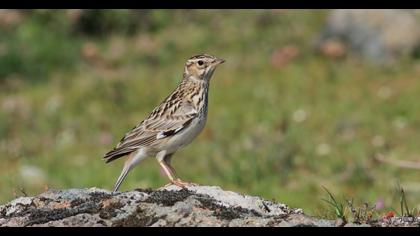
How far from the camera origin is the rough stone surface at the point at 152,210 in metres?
5.06

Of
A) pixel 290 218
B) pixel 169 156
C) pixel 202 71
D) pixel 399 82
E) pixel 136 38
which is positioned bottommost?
pixel 290 218

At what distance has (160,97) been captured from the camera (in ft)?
51.5

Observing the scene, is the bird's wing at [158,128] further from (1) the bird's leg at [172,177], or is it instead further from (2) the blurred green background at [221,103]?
(2) the blurred green background at [221,103]

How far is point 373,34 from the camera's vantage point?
16.8m

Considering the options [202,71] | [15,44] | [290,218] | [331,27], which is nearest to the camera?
[290,218]

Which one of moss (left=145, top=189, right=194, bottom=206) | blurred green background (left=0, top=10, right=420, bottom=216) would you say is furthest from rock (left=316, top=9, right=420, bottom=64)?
moss (left=145, top=189, right=194, bottom=206)

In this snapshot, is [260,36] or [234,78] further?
[260,36]

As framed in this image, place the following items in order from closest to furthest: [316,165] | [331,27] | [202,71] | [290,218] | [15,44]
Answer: [290,218] → [202,71] → [316,165] → [331,27] → [15,44]

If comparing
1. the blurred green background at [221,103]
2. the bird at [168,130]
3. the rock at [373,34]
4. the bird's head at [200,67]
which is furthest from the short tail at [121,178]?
the rock at [373,34]

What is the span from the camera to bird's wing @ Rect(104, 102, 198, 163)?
7.71 meters

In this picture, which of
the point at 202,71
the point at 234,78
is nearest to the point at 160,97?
the point at 234,78

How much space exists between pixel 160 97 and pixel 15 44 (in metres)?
4.07

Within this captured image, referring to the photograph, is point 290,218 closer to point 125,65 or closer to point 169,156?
point 169,156

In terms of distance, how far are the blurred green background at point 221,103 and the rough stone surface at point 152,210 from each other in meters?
3.34
